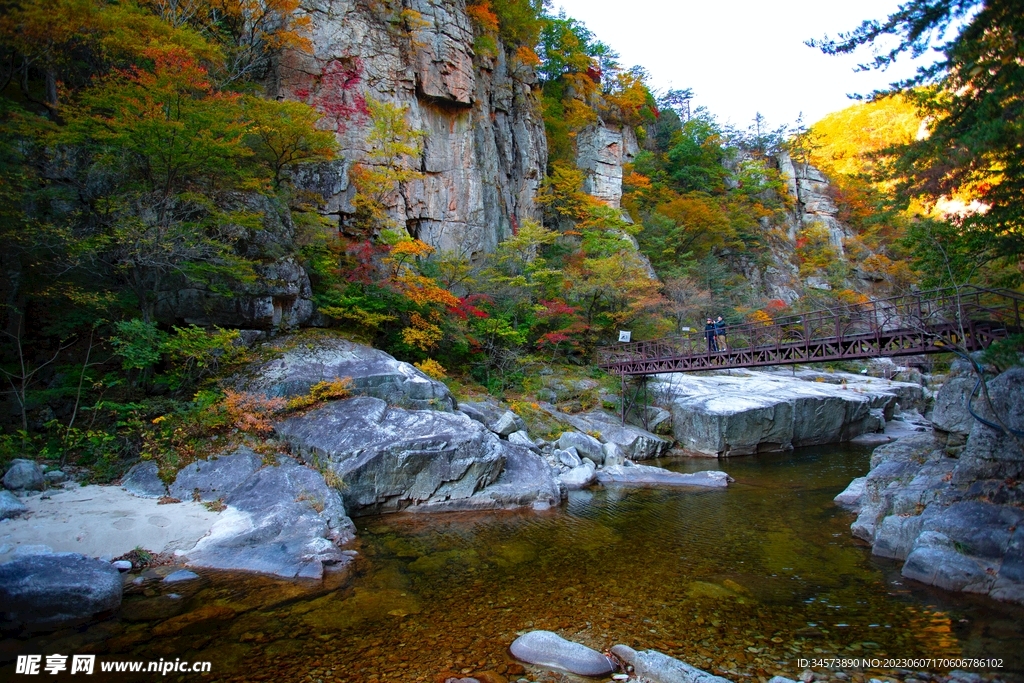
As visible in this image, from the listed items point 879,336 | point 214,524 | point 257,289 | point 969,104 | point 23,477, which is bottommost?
point 214,524

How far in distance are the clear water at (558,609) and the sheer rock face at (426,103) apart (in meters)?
14.9

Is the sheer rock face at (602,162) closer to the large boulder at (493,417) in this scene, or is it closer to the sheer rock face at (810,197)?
the sheer rock face at (810,197)

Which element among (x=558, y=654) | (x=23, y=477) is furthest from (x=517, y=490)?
(x=23, y=477)

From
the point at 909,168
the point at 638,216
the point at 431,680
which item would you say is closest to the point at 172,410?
the point at 431,680

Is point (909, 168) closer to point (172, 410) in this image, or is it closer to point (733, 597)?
point (733, 597)

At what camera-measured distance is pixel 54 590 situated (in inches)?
223

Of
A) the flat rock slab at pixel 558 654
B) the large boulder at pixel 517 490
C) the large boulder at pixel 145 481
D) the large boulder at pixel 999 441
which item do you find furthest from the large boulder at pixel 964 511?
the large boulder at pixel 145 481

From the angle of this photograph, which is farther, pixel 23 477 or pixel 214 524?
pixel 23 477

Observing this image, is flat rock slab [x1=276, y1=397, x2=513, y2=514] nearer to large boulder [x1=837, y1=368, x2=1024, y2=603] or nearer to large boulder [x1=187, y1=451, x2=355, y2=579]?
large boulder [x1=187, y1=451, x2=355, y2=579]

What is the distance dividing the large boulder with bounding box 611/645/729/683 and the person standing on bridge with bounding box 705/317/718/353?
13.8 metres

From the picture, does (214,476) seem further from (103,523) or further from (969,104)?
(969,104)

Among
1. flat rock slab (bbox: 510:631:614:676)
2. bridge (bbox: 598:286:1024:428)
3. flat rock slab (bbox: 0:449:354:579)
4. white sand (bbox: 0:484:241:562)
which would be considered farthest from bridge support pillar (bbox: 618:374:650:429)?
white sand (bbox: 0:484:241:562)

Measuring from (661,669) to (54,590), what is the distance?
22.2ft

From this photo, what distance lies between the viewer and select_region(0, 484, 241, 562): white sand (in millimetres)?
6898
